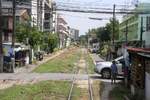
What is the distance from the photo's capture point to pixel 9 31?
60250 millimetres

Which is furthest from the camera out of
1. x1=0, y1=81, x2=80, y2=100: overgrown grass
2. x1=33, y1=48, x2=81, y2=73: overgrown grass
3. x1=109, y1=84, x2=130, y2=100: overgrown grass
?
x1=33, y1=48, x2=81, y2=73: overgrown grass

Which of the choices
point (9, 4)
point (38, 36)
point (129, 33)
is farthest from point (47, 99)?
point (9, 4)

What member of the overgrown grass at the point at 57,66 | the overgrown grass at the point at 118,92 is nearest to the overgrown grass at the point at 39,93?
the overgrown grass at the point at 118,92

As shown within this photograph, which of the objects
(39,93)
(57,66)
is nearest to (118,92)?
(39,93)

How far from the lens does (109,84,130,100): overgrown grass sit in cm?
2445

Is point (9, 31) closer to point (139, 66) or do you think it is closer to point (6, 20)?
point (6, 20)

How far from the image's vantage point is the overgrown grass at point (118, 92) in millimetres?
24453

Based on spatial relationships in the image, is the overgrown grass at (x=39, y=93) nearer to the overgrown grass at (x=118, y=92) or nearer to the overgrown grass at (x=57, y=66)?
the overgrown grass at (x=118, y=92)

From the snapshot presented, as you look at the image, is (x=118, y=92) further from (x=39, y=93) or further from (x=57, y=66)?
(x=57, y=66)

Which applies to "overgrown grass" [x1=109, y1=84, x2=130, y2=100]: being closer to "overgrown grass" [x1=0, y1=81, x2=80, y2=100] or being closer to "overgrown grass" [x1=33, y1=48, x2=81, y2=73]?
"overgrown grass" [x1=0, y1=81, x2=80, y2=100]

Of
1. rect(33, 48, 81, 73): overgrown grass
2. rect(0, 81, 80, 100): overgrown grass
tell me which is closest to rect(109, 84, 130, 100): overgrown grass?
rect(0, 81, 80, 100): overgrown grass

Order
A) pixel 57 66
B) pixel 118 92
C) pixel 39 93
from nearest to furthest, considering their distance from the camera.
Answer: pixel 39 93 → pixel 118 92 → pixel 57 66

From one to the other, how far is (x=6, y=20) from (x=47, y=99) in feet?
121

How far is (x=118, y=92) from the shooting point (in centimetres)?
2655
